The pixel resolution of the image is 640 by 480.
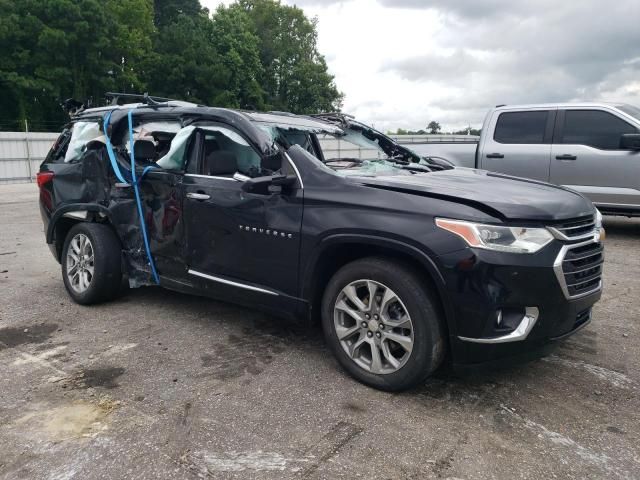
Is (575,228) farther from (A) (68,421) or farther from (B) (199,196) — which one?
(A) (68,421)

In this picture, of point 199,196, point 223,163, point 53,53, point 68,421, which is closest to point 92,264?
point 199,196

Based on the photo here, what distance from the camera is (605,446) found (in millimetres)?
2684

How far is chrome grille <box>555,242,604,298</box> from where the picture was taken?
9.73ft

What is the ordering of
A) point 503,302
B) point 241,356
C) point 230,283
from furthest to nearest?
point 230,283
point 241,356
point 503,302

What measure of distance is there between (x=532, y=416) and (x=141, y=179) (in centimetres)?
333

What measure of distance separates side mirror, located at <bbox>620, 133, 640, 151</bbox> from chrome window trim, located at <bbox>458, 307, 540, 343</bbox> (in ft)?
18.3

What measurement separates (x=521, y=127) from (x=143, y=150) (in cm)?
602

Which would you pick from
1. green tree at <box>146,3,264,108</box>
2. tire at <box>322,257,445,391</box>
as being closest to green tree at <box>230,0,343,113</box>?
Result: green tree at <box>146,3,264,108</box>

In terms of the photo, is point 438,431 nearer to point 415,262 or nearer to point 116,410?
point 415,262

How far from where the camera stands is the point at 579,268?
3.09 metres

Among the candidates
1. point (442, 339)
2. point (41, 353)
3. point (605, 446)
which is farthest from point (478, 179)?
point (41, 353)

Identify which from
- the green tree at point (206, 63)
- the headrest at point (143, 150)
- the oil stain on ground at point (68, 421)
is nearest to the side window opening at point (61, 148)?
the headrest at point (143, 150)

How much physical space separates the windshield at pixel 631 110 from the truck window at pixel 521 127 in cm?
99

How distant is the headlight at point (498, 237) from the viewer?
2889 millimetres
